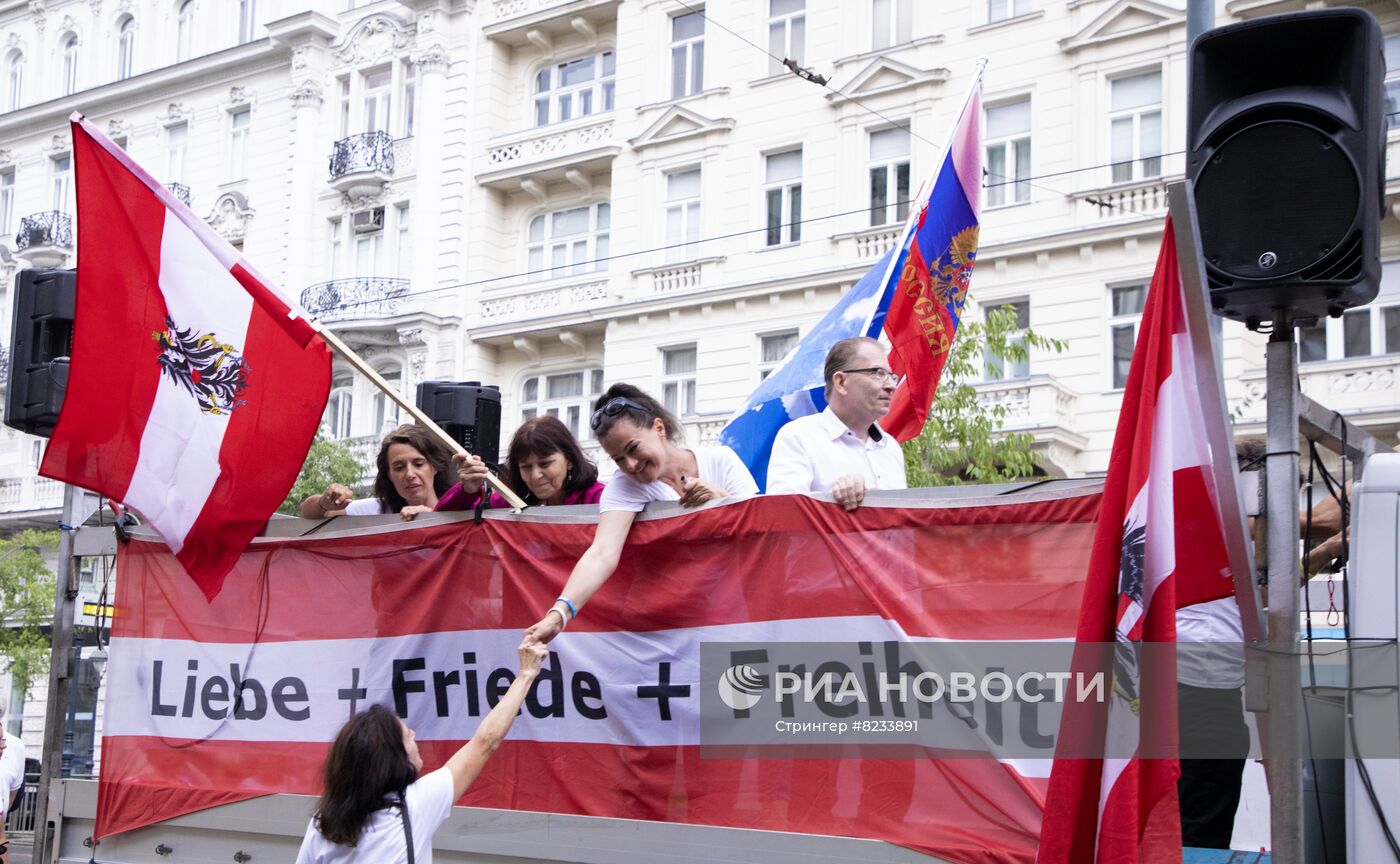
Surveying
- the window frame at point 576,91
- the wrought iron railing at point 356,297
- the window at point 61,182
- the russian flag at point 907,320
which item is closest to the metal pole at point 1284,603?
the russian flag at point 907,320

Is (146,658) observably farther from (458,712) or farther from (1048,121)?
(1048,121)

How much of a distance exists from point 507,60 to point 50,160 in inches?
560

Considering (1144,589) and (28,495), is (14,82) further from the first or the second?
(1144,589)

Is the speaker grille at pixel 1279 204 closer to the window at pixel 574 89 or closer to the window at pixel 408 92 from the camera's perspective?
the window at pixel 574 89

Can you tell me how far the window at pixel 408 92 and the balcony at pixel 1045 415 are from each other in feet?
47.4

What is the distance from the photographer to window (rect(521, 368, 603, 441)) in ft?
96.1

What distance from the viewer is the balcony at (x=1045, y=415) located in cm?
2239

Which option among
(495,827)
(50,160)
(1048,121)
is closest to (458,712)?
(495,827)

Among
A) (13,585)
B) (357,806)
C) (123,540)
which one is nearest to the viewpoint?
(357,806)

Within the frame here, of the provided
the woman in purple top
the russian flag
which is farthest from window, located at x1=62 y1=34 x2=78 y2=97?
the woman in purple top

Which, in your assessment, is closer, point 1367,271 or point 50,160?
point 1367,271

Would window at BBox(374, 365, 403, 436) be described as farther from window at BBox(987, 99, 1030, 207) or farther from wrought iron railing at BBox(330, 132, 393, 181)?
window at BBox(987, 99, 1030, 207)

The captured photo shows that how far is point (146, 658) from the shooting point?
21.9 ft

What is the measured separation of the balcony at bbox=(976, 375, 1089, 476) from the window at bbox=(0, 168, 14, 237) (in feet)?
89.7
